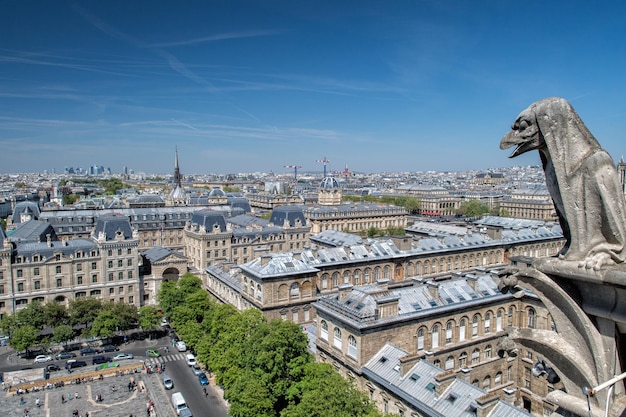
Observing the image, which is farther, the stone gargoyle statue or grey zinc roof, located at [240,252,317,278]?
grey zinc roof, located at [240,252,317,278]

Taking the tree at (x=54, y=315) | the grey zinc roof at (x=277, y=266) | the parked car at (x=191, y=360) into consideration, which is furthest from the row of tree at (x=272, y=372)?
the tree at (x=54, y=315)

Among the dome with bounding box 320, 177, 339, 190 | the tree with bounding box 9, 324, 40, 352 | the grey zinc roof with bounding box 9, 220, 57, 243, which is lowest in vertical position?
the tree with bounding box 9, 324, 40, 352

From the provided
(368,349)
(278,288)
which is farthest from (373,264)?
(368,349)

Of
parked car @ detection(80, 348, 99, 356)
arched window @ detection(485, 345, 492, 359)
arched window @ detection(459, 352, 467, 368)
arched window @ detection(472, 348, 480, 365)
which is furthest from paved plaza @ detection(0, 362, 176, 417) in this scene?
arched window @ detection(485, 345, 492, 359)

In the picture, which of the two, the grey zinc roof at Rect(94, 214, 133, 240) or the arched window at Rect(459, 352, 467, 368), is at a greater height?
the grey zinc roof at Rect(94, 214, 133, 240)

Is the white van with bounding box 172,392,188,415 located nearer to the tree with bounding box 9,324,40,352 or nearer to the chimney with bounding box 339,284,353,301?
the chimney with bounding box 339,284,353,301

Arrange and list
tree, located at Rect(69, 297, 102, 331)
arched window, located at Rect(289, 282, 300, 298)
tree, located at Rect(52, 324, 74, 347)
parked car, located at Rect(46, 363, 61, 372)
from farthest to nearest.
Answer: tree, located at Rect(69, 297, 102, 331), tree, located at Rect(52, 324, 74, 347), parked car, located at Rect(46, 363, 61, 372), arched window, located at Rect(289, 282, 300, 298)

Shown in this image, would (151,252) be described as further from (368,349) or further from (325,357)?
(368,349)

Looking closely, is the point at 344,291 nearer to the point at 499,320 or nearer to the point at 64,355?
the point at 499,320
